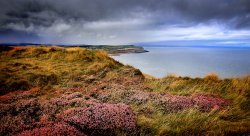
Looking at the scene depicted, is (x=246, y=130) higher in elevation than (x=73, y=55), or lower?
lower

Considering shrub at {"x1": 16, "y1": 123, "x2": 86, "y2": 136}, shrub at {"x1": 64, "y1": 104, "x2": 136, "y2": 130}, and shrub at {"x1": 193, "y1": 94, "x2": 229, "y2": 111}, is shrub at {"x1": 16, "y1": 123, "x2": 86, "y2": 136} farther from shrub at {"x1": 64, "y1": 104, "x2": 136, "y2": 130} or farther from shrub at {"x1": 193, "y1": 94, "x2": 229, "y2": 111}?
shrub at {"x1": 193, "y1": 94, "x2": 229, "y2": 111}

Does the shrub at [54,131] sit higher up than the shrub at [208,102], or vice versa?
the shrub at [54,131]

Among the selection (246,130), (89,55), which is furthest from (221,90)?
(89,55)

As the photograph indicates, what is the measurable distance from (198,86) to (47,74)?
31.8 feet

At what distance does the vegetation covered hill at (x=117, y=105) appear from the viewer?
6.81 m

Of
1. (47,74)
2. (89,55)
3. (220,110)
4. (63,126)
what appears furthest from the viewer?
(89,55)

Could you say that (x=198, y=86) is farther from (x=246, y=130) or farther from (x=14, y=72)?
(x=14, y=72)

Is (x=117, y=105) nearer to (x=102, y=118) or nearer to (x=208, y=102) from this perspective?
(x=102, y=118)

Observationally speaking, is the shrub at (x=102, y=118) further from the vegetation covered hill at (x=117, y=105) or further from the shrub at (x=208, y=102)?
the shrub at (x=208, y=102)

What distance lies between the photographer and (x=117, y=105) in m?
8.59

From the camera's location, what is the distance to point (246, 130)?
7.23 meters

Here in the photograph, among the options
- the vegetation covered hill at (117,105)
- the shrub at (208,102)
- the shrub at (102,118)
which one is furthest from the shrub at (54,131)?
the shrub at (208,102)

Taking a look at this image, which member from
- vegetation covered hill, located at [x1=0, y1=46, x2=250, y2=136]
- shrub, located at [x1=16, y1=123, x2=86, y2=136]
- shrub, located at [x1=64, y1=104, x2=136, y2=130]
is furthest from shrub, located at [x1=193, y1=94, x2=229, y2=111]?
shrub, located at [x1=16, y1=123, x2=86, y2=136]

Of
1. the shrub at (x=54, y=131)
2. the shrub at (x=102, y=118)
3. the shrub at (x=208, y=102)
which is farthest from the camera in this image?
the shrub at (x=208, y=102)
